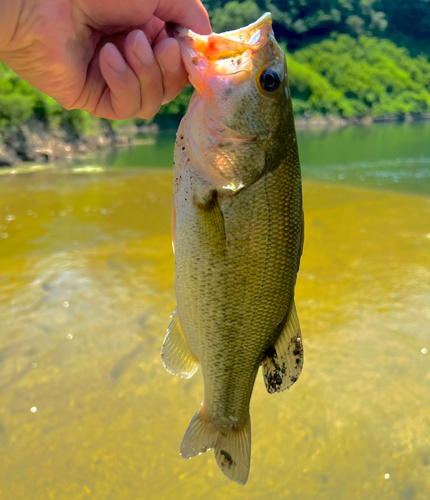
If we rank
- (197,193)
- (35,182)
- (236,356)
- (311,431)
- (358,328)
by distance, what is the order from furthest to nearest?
(35,182)
(358,328)
(311,431)
(236,356)
(197,193)

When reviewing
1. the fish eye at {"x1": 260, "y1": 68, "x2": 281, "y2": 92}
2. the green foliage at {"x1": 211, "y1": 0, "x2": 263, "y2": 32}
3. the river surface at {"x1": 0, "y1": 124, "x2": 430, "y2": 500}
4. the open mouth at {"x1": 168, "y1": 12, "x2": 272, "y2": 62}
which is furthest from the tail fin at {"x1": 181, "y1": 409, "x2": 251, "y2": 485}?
the green foliage at {"x1": 211, "y1": 0, "x2": 263, "y2": 32}

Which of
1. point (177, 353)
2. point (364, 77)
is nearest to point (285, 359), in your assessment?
point (177, 353)

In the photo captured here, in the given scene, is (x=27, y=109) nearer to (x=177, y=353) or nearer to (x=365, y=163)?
(x=365, y=163)

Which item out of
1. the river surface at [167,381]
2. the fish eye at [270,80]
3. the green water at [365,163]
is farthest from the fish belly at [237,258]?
the green water at [365,163]

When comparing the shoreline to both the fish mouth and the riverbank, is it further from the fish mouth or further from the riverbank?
the fish mouth

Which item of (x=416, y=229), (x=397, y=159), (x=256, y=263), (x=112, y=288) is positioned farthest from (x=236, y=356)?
(x=397, y=159)

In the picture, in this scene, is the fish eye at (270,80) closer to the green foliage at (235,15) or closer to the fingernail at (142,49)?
the fingernail at (142,49)

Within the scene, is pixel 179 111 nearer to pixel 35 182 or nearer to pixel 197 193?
pixel 35 182
